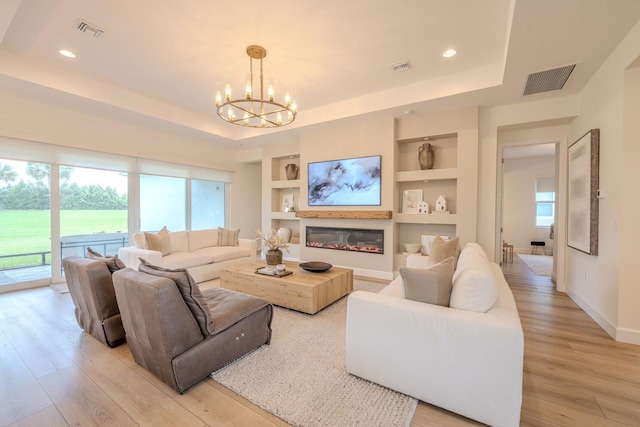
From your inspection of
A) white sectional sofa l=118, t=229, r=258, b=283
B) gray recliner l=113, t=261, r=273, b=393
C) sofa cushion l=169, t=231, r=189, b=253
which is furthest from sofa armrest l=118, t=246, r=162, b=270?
gray recliner l=113, t=261, r=273, b=393

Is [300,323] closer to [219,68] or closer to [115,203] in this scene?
[219,68]

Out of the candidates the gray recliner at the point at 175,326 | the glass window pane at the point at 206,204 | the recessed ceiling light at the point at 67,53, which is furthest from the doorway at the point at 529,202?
the recessed ceiling light at the point at 67,53

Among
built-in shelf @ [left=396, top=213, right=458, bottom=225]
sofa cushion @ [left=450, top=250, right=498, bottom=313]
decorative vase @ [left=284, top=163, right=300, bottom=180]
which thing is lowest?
sofa cushion @ [left=450, top=250, right=498, bottom=313]

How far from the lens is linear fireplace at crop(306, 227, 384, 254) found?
5004 millimetres

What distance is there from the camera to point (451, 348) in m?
1.62

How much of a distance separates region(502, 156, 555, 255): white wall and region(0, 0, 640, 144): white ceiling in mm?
5326

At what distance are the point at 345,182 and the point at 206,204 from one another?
370cm

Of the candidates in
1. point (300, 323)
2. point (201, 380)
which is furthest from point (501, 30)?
point (201, 380)

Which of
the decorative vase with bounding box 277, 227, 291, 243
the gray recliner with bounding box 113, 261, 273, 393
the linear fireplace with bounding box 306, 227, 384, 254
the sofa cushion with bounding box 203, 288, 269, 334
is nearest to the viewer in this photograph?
the gray recliner with bounding box 113, 261, 273, 393

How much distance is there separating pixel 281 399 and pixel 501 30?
397 centimetres

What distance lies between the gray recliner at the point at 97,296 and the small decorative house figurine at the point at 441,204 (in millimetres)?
4535

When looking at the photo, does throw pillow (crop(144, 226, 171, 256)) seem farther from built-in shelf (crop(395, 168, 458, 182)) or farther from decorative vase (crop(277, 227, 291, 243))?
built-in shelf (crop(395, 168, 458, 182))

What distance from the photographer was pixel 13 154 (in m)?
3.89

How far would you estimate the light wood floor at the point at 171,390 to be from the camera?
1.63 m
